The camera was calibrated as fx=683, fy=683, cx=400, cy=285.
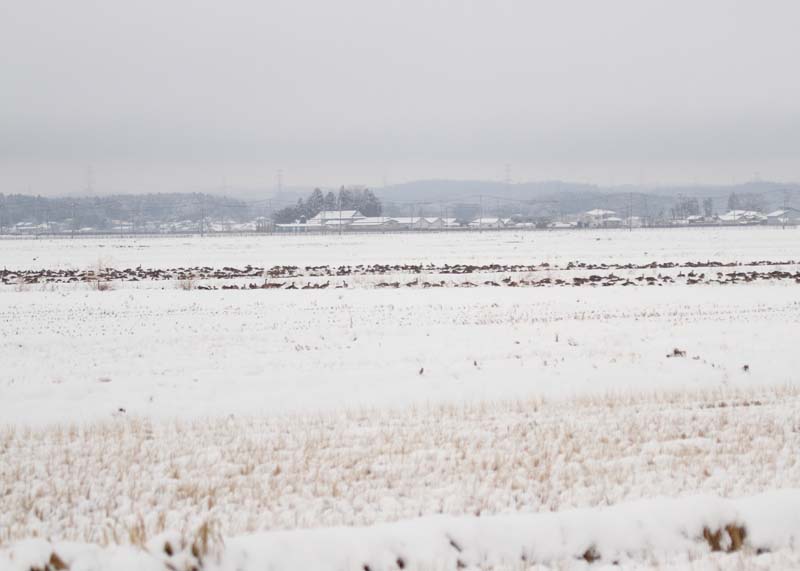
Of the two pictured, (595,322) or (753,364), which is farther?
(595,322)

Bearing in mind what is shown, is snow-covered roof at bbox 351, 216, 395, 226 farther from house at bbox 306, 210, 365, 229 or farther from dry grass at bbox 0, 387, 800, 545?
dry grass at bbox 0, 387, 800, 545

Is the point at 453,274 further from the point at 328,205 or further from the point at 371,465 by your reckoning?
the point at 328,205

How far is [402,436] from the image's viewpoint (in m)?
8.40

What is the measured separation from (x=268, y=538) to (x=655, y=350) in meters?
10.8

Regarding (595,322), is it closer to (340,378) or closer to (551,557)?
(340,378)

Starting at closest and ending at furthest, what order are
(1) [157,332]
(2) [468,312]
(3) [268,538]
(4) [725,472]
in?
(3) [268,538]
(4) [725,472]
(1) [157,332]
(2) [468,312]

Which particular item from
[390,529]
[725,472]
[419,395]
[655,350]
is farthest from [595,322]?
[390,529]

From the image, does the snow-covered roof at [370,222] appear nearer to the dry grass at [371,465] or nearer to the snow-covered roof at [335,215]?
the snow-covered roof at [335,215]

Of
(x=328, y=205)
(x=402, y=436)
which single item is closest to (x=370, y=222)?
(x=328, y=205)

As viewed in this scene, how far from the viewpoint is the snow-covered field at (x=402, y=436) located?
5539 mm

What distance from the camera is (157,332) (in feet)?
54.9

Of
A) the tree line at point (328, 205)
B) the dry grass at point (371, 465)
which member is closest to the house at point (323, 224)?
the tree line at point (328, 205)

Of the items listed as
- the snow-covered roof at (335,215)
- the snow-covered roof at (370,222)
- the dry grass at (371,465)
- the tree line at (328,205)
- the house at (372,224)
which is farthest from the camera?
the tree line at (328,205)

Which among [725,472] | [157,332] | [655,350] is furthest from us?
[157,332]
